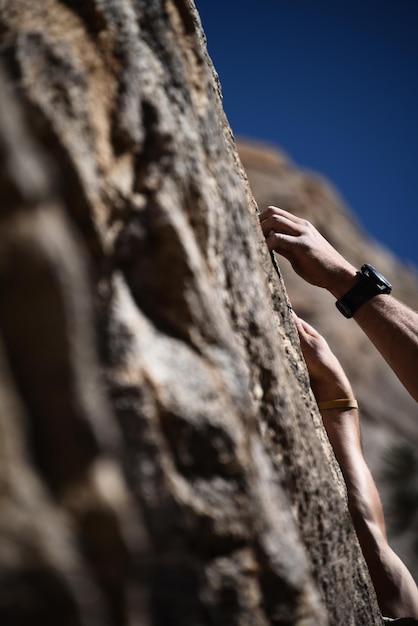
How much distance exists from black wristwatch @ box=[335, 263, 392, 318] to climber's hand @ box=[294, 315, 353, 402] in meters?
0.21

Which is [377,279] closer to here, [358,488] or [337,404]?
[337,404]

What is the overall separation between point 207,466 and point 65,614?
34 cm

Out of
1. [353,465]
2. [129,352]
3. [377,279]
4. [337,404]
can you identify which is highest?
[377,279]

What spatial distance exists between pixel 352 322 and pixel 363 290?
1047cm

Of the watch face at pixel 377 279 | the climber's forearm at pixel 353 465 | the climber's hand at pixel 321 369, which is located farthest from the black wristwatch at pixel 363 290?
the climber's forearm at pixel 353 465

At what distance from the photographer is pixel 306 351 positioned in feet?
7.25

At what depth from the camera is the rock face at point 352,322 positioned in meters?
10.0

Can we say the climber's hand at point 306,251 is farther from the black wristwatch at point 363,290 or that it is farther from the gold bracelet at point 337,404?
the gold bracelet at point 337,404

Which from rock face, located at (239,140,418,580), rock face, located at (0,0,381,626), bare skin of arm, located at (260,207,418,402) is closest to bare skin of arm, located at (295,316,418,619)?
bare skin of arm, located at (260,207,418,402)

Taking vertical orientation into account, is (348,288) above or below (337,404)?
above

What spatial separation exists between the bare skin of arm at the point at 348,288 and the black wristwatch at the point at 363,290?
0.06 ft

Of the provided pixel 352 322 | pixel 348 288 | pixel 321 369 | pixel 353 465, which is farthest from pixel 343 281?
pixel 352 322

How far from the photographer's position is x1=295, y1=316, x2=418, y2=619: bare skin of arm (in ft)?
7.07

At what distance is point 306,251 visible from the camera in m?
1.97
